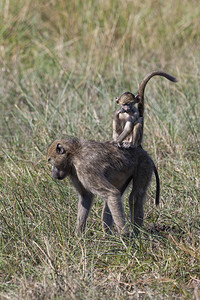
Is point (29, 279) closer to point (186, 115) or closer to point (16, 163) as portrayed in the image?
point (16, 163)

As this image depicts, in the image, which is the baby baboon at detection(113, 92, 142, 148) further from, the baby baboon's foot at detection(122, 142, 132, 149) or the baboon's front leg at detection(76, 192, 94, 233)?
the baboon's front leg at detection(76, 192, 94, 233)

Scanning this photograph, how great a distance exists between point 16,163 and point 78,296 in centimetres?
287

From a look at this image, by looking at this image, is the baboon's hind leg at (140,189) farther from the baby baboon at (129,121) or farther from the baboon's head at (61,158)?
the baboon's head at (61,158)

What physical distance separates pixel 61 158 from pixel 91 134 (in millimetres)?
2086

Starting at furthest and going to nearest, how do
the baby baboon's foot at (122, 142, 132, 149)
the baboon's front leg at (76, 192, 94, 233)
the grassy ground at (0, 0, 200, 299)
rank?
the baboon's front leg at (76, 192, 94, 233) → the baby baboon's foot at (122, 142, 132, 149) → the grassy ground at (0, 0, 200, 299)

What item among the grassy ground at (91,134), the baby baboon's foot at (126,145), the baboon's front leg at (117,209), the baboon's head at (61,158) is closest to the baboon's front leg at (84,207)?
the grassy ground at (91,134)

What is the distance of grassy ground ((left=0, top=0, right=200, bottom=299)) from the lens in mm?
4090

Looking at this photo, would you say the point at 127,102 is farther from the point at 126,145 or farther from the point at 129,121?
the point at 126,145

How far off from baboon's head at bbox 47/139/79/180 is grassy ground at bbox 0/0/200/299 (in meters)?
0.41

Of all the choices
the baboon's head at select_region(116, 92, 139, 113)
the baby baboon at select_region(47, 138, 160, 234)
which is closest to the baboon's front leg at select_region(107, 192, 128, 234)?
the baby baboon at select_region(47, 138, 160, 234)

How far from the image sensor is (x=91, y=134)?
6809mm

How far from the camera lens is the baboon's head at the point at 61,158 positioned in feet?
15.6

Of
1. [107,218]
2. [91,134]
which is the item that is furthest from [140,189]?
[91,134]

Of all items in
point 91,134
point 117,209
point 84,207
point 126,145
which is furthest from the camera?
point 91,134
